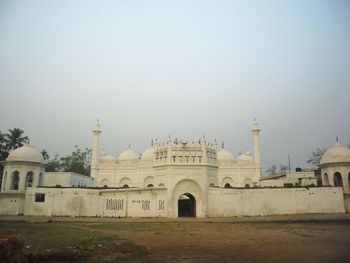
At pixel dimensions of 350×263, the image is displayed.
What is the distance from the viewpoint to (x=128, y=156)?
4897 cm

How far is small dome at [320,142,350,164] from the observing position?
33250mm

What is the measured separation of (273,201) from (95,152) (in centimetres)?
2922

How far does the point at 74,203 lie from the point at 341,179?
1151 inches

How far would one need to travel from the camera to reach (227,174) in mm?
45781

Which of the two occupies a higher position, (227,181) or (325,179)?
(227,181)

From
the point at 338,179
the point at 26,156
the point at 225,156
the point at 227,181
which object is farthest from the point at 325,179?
the point at 26,156

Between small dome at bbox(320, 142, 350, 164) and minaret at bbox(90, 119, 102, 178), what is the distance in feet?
105

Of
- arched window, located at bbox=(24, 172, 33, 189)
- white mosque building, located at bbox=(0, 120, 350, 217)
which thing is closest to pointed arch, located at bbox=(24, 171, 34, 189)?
arched window, located at bbox=(24, 172, 33, 189)

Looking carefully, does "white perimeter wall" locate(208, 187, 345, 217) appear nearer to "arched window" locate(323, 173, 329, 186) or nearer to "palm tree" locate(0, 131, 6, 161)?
"arched window" locate(323, 173, 329, 186)

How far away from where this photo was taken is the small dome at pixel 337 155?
33250mm

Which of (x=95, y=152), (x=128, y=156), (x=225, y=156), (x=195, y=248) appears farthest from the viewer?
(x=128, y=156)

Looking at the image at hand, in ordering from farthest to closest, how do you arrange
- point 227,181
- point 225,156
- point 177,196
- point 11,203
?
point 225,156 → point 227,181 → point 11,203 → point 177,196

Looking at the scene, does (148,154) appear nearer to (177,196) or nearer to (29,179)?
(29,179)

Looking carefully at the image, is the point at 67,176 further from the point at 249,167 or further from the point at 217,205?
the point at 249,167
